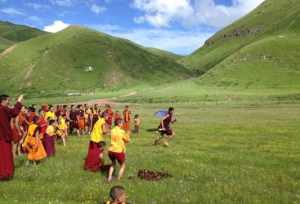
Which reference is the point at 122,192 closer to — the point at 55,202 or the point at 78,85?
the point at 55,202

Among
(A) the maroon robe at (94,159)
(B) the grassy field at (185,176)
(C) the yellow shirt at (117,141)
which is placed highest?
(C) the yellow shirt at (117,141)

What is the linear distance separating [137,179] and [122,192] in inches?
278

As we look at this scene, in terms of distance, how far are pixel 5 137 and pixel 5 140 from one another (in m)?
0.11

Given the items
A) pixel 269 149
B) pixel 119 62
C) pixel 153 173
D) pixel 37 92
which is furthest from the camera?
pixel 119 62

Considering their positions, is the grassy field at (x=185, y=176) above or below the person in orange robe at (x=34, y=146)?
below

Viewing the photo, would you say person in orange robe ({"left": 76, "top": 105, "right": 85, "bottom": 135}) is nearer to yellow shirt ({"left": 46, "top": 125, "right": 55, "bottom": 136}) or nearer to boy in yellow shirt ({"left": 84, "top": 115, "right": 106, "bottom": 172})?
yellow shirt ({"left": 46, "top": 125, "right": 55, "bottom": 136})

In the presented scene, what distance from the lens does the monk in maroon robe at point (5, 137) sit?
1877 cm

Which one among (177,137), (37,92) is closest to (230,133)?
(177,137)

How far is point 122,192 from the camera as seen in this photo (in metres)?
12.5

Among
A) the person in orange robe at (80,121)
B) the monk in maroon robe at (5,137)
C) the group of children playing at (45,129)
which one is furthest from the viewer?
the person in orange robe at (80,121)

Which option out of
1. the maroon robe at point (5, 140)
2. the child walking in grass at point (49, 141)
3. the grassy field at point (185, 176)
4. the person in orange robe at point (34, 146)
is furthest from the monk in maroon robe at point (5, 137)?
the child walking in grass at point (49, 141)

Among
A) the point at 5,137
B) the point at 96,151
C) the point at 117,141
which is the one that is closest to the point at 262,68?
the point at 96,151

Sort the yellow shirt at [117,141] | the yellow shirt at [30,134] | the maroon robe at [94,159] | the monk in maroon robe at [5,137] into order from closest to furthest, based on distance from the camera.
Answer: the monk in maroon robe at [5,137] → the yellow shirt at [117,141] → the maroon robe at [94,159] → the yellow shirt at [30,134]

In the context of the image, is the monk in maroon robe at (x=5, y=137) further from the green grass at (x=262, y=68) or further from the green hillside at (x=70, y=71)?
the green hillside at (x=70, y=71)
